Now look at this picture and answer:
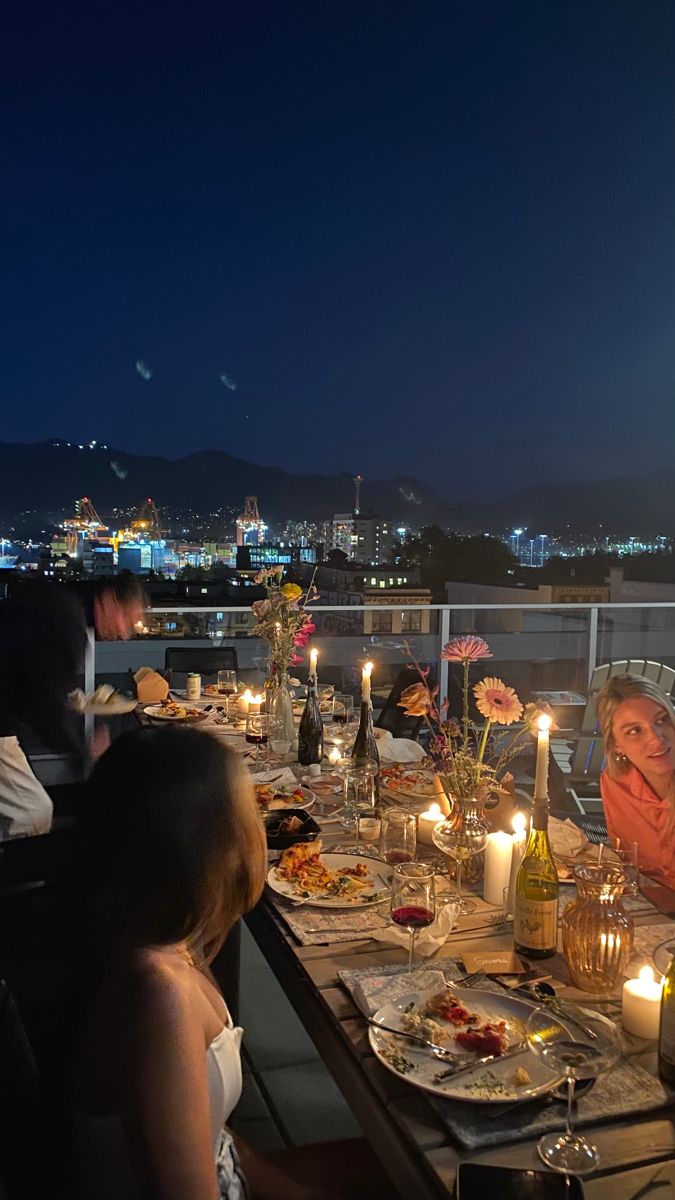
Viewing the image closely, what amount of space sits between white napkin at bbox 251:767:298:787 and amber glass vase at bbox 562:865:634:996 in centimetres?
126

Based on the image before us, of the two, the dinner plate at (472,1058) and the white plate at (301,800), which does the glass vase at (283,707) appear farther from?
the dinner plate at (472,1058)

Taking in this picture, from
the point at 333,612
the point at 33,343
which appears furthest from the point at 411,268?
the point at 333,612

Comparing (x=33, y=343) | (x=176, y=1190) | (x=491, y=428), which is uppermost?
(x=33, y=343)

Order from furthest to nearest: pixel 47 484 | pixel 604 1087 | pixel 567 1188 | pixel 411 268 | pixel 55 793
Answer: pixel 47 484
pixel 411 268
pixel 55 793
pixel 604 1087
pixel 567 1188

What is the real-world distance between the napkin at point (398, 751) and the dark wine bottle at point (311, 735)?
205 millimetres

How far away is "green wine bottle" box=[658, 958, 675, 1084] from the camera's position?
106cm

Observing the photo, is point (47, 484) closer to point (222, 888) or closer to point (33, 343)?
point (33, 343)

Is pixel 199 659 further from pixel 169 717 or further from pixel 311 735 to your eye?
pixel 311 735

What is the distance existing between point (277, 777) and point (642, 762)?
1.04 metres

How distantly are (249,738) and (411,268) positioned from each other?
37.9 meters

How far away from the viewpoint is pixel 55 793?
3.16 m

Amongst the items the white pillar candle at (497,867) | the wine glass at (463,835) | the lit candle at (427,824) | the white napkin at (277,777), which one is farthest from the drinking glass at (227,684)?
the white pillar candle at (497,867)

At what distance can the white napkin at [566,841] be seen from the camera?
1.85 meters

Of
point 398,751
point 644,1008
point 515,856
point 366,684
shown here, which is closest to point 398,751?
point 398,751
